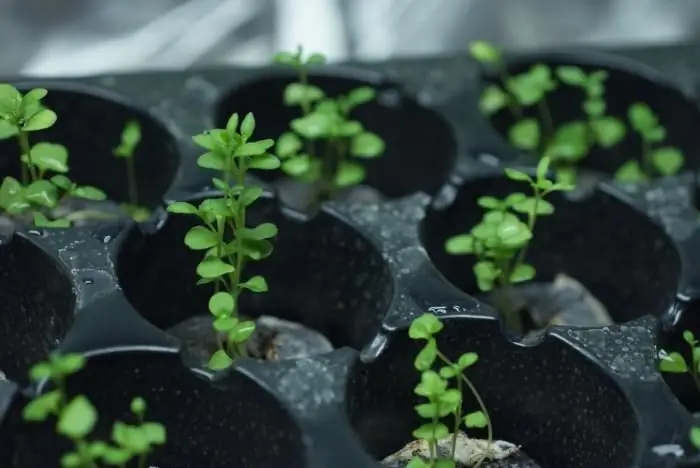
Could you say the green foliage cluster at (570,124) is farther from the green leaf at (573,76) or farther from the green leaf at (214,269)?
the green leaf at (214,269)

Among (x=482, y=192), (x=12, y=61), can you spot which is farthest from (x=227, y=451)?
(x=12, y=61)

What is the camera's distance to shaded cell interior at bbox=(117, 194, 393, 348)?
0.90m

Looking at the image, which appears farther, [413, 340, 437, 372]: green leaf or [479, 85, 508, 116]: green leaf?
[479, 85, 508, 116]: green leaf

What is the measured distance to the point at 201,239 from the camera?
80 centimetres

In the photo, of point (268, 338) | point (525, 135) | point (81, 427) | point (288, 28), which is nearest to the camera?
point (81, 427)

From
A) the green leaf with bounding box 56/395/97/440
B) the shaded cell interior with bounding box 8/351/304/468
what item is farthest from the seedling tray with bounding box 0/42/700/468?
the green leaf with bounding box 56/395/97/440

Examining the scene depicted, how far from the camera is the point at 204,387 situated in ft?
2.59

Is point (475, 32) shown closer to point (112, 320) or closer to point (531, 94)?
point (531, 94)

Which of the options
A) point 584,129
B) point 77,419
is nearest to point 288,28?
point 584,129

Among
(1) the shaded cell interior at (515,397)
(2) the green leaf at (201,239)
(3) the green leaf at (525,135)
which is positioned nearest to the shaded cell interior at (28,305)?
(2) the green leaf at (201,239)

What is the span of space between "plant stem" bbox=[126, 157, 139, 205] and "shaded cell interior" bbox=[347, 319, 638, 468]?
31 cm

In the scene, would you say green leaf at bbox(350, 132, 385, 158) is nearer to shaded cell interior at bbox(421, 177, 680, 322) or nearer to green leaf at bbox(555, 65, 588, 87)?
shaded cell interior at bbox(421, 177, 680, 322)

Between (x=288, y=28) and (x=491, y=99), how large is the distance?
346 millimetres

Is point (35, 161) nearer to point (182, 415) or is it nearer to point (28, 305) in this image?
point (28, 305)
